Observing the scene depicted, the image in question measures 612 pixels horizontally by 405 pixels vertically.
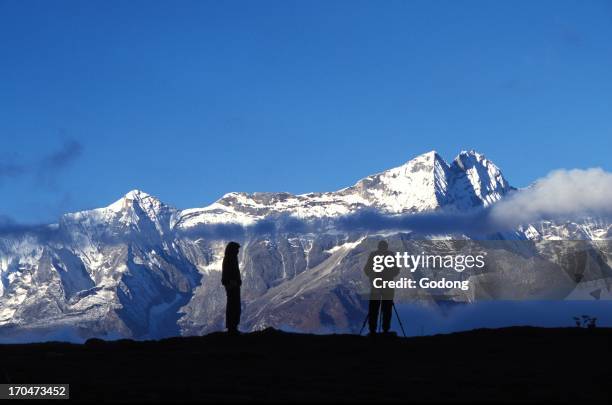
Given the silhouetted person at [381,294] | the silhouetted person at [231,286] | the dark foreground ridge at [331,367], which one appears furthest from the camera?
the silhouetted person at [381,294]

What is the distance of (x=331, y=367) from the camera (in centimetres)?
3084

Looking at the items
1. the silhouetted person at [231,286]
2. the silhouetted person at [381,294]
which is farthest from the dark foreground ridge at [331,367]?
the silhouetted person at [381,294]

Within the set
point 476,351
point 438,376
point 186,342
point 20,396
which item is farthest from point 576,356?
point 20,396

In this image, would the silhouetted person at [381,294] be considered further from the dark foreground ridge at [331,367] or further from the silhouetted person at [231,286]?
the silhouetted person at [231,286]

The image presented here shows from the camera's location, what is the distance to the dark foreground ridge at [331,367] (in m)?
26.0

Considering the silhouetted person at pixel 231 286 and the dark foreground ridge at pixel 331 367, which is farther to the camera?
the silhouetted person at pixel 231 286

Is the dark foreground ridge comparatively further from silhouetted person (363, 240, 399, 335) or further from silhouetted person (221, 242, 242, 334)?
silhouetted person (363, 240, 399, 335)

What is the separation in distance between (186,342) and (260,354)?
4.87m

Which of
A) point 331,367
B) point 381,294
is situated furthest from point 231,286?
point 331,367

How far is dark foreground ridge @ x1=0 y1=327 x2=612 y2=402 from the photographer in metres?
26.0

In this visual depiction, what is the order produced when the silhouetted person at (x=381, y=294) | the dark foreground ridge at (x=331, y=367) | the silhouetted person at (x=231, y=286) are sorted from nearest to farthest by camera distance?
the dark foreground ridge at (x=331, y=367) → the silhouetted person at (x=231, y=286) → the silhouetted person at (x=381, y=294)

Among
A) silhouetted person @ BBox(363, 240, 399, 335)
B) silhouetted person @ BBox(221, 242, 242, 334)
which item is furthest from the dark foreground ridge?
silhouetted person @ BBox(363, 240, 399, 335)

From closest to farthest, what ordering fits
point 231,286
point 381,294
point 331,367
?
point 331,367
point 231,286
point 381,294

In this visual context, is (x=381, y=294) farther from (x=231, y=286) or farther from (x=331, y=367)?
(x=331, y=367)
